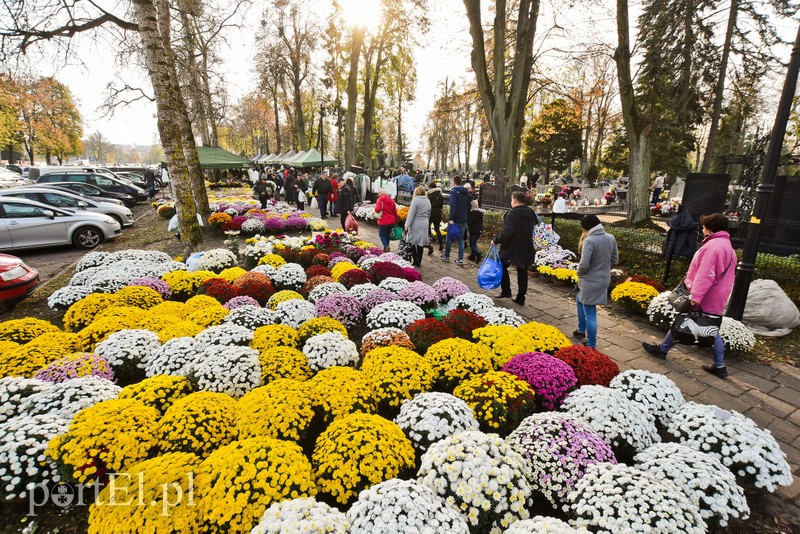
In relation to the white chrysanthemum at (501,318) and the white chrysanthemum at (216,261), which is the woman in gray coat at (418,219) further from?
the white chrysanthemum at (216,261)

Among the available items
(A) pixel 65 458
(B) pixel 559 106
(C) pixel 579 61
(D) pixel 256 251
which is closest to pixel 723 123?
(B) pixel 559 106

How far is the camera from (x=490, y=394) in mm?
3557

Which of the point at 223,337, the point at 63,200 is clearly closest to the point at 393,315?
the point at 223,337

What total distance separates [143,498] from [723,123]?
31.6 meters

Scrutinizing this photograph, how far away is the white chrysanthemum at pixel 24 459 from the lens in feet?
8.80

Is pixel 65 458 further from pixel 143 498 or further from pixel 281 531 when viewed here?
pixel 281 531

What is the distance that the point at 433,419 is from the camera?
3158mm

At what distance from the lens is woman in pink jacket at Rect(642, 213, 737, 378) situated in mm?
4418

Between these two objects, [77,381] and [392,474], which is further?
[77,381]

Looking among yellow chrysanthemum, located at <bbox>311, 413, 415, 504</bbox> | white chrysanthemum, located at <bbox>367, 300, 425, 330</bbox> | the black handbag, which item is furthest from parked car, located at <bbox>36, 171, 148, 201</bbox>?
the black handbag

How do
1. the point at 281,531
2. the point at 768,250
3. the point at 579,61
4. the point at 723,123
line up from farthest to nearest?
the point at 723,123 < the point at 579,61 < the point at 768,250 < the point at 281,531

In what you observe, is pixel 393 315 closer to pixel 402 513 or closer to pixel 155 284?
pixel 402 513

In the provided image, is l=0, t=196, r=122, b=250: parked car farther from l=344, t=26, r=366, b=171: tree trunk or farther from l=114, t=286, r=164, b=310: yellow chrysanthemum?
l=344, t=26, r=366, b=171: tree trunk

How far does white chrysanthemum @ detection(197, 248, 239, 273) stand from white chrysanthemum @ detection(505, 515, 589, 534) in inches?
297
